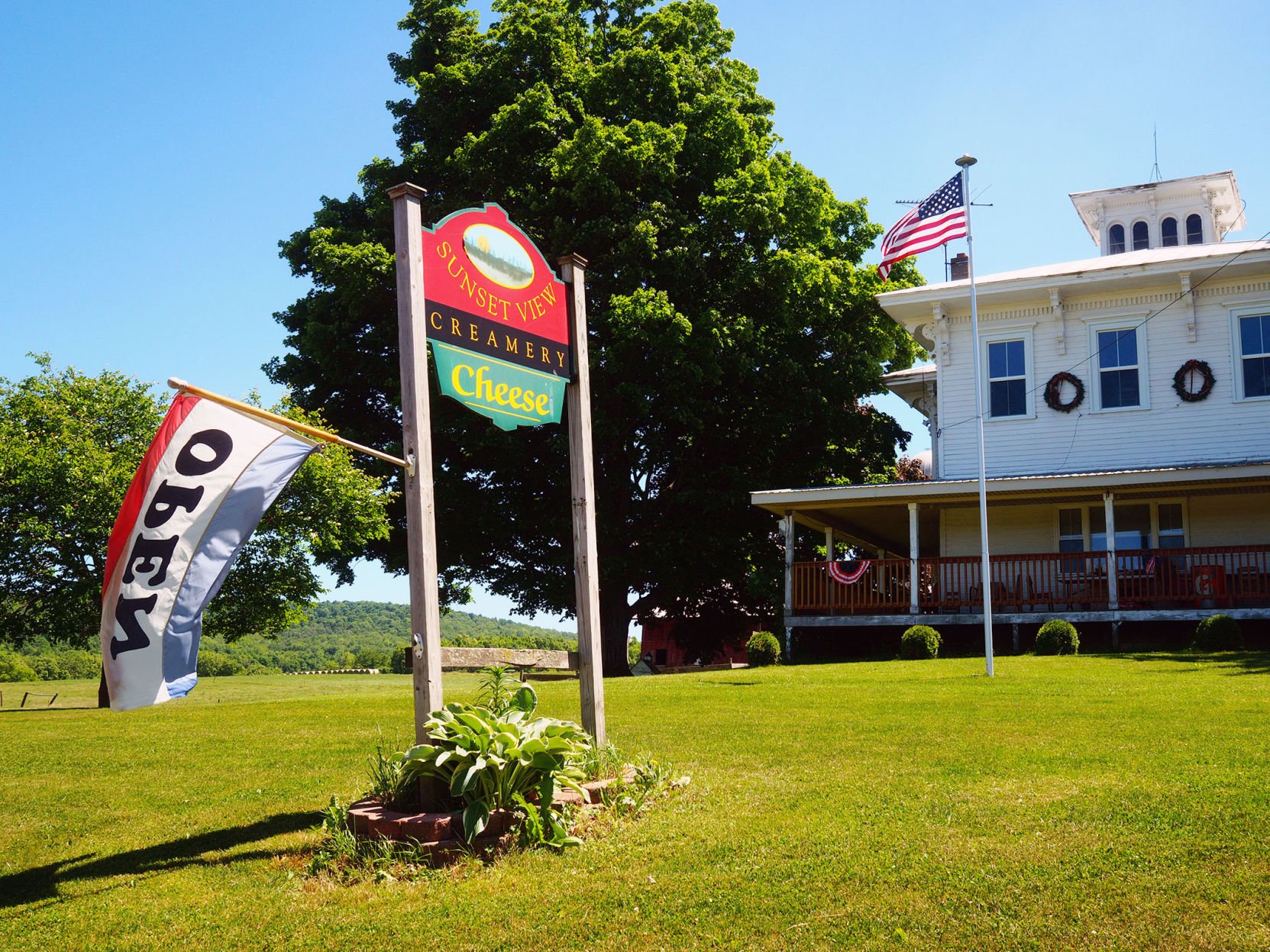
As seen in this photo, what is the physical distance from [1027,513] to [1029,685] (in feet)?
36.6

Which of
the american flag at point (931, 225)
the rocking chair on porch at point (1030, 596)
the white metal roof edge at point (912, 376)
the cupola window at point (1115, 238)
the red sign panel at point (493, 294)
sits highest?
the cupola window at point (1115, 238)

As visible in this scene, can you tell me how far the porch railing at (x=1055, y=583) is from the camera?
19875mm

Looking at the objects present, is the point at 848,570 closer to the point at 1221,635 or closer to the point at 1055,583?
the point at 1055,583

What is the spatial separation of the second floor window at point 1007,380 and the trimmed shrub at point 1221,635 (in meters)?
6.77

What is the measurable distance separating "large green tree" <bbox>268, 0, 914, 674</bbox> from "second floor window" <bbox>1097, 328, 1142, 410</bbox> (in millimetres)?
5484

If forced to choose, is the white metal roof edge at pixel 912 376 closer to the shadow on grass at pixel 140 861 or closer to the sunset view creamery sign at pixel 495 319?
the sunset view creamery sign at pixel 495 319

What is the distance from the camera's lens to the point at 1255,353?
71.5 ft

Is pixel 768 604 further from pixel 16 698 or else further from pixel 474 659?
pixel 474 659

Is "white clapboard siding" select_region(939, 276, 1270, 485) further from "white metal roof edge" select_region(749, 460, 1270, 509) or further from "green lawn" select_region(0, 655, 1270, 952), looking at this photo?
"green lawn" select_region(0, 655, 1270, 952)

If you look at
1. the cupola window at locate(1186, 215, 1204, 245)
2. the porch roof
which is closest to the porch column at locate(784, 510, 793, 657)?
the porch roof

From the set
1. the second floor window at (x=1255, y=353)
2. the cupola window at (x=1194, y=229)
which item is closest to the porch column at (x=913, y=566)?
the second floor window at (x=1255, y=353)

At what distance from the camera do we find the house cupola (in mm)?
30062

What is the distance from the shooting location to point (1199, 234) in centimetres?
3041

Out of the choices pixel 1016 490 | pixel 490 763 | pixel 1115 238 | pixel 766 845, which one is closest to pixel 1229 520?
pixel 1016 490
